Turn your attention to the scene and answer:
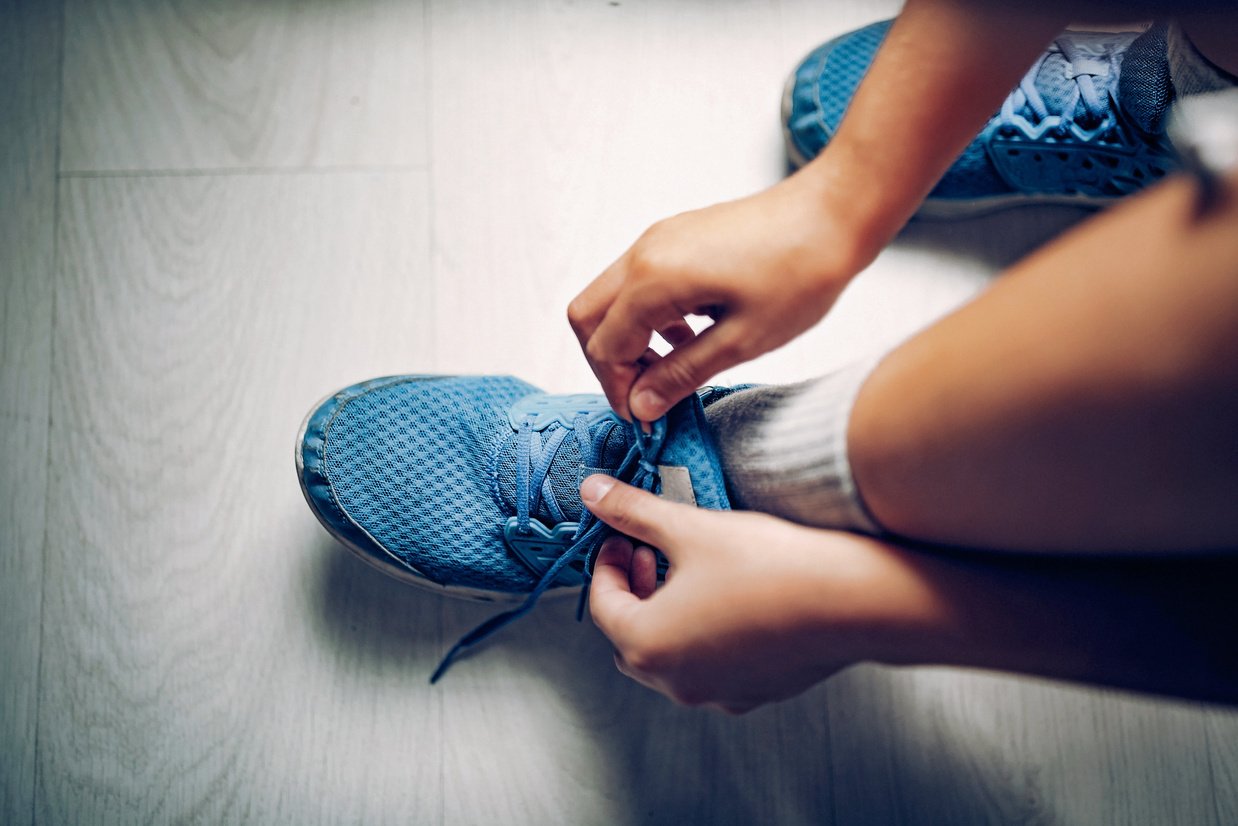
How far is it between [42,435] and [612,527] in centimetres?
58

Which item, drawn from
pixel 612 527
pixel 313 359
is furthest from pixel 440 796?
pixel 313 359

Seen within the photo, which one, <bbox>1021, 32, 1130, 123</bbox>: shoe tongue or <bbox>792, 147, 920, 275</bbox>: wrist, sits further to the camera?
<bbox>1021, 32, 1130, 123</bbox>: shoe tongue

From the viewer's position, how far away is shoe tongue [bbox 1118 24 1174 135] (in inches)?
24.6

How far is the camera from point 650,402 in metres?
0.46

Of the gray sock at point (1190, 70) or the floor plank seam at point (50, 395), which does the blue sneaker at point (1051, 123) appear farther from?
the floor plank seam at point (50, 395)

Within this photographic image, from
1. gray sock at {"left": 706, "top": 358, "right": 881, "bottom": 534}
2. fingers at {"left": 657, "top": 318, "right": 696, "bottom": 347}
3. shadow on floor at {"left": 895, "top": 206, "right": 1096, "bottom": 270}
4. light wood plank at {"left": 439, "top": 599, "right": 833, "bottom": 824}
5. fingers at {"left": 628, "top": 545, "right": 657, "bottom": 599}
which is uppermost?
shadow on floor at {"left": 895, "top": 206, "right": 1096, "bottom": 270}

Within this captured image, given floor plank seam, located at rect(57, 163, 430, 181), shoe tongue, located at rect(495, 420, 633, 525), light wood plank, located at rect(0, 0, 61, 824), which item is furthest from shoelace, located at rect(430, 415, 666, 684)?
light wood plank, located at rect(0, 0, 61, 824)

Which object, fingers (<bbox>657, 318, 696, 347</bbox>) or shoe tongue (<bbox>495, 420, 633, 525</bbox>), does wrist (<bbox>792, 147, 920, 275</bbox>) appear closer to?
fingers (<bbox>657, 318, 696, 347</bbox>)

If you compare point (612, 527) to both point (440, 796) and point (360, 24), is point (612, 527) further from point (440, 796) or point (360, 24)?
point (360, 24)

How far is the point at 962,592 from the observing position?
381 mm

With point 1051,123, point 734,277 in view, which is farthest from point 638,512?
point 1051,123

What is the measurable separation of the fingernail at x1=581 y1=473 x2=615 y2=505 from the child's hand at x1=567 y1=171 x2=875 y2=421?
110 mm

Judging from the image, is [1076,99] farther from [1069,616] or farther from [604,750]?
[604,750]

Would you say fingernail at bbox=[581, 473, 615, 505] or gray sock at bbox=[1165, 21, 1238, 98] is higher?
gray sock at bbox=[1165, 21, 1238, 98]
